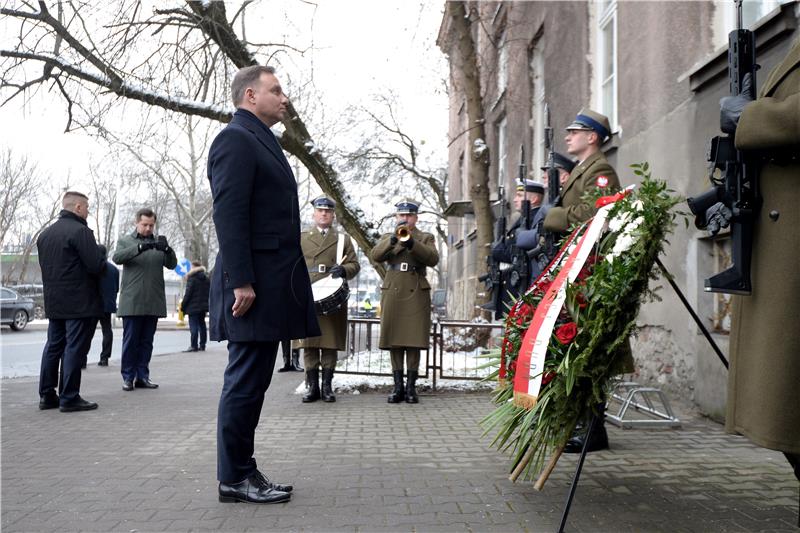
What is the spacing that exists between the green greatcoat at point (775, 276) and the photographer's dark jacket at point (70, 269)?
602 centimetres

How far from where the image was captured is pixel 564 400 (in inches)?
135

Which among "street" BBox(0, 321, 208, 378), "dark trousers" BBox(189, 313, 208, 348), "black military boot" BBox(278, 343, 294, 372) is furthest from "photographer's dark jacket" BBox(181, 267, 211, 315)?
"black military boot" BBox(278, 343, 294, 372)

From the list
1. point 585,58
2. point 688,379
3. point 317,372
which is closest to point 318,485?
point 317,372

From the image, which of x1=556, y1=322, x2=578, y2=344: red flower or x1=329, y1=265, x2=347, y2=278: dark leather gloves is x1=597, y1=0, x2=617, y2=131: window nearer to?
x1=329, y1=265, x2=347, y2=278: dark leather gloves

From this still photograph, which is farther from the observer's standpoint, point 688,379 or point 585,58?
point 585,58

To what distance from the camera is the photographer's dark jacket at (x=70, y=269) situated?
673 cm

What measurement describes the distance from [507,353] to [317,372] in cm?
375

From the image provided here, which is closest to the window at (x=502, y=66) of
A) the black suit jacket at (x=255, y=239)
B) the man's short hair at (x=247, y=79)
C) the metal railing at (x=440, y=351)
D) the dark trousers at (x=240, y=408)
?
the metal railing at (x=440, y=351)

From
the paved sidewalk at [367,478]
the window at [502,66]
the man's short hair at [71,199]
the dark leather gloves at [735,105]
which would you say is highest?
the window at [502,66]

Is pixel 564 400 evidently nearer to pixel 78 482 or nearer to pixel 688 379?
pixel 78 482

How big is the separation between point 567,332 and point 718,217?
35.3 inches

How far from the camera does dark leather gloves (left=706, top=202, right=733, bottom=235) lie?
2.95m

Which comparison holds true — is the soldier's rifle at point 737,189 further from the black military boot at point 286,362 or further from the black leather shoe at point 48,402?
the black military boot at point 286,362

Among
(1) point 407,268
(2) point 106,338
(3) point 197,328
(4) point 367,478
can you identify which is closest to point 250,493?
(4) point 367,478
